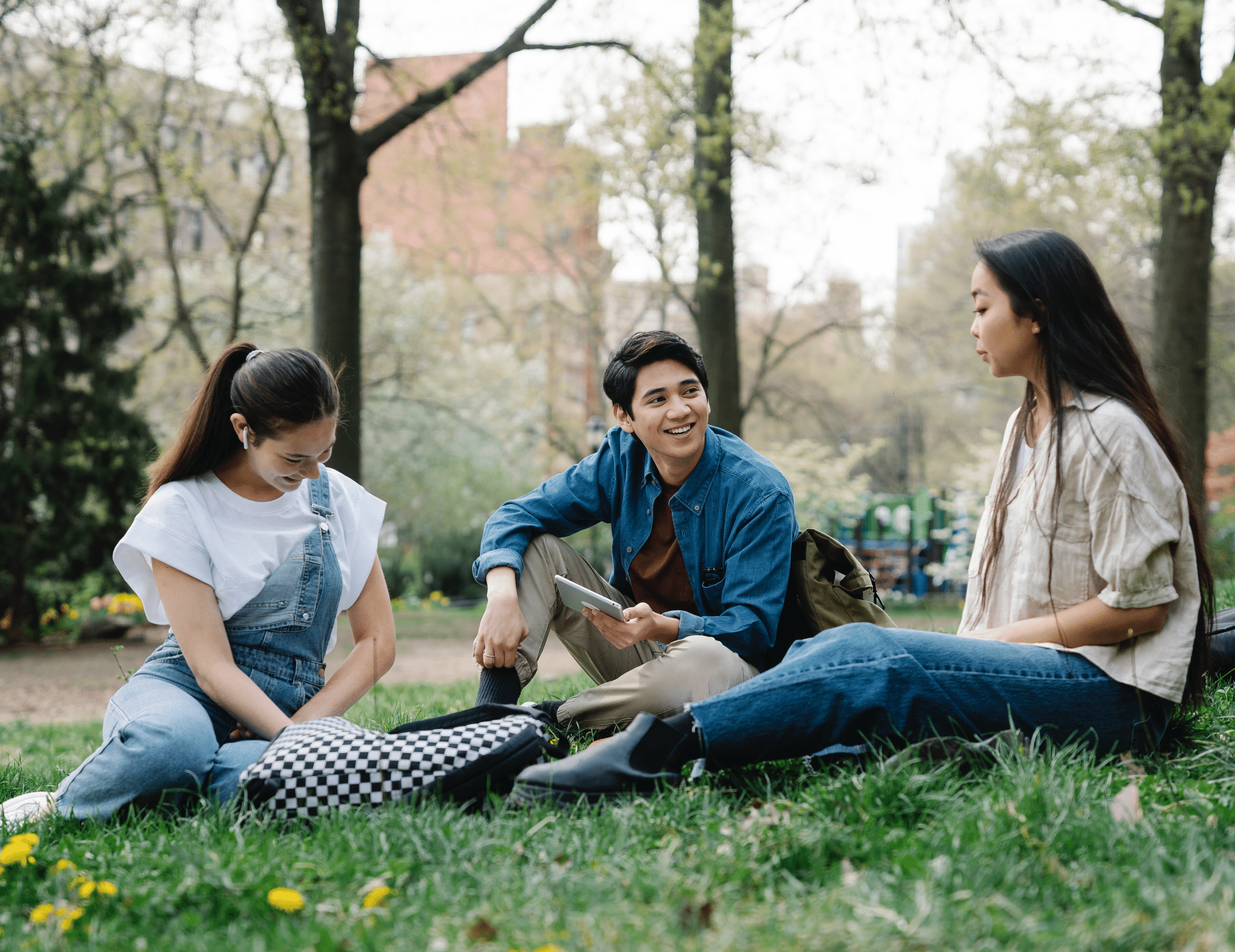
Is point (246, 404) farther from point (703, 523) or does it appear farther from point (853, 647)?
point (853, 647)

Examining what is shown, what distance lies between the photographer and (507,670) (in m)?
3.15

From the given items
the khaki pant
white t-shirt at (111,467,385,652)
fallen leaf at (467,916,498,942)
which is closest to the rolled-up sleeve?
the khaki pant

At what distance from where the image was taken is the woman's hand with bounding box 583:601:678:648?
286 cm

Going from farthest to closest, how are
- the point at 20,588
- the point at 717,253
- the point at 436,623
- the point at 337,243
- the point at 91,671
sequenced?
the point at 436,623
the point at 20,588
the point at 91,671
the point at 717,253
the point at 337,243

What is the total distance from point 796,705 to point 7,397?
11.9 meters

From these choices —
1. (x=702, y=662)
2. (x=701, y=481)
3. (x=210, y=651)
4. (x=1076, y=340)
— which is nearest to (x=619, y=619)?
(x=702, y=662)

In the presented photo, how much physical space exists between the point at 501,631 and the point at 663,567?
645 millimetres

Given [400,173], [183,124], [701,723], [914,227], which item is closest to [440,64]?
[400,173]

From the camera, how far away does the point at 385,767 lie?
2.43 meters

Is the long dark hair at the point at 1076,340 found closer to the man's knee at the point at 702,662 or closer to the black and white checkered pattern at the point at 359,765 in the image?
the man's knee at the point at 702,662

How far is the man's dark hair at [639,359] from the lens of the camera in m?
3.35

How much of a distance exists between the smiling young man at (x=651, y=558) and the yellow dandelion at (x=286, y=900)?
118cm

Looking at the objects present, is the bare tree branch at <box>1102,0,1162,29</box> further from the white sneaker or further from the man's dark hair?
the white sneaker

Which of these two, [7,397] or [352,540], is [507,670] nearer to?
[352,540]
